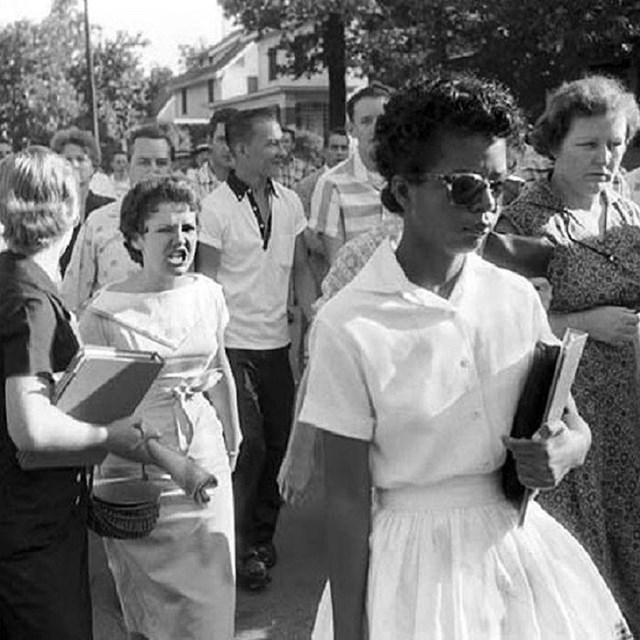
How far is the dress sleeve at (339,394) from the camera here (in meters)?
2.25

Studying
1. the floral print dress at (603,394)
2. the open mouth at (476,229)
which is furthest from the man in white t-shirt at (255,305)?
the open mouth at (476,229)

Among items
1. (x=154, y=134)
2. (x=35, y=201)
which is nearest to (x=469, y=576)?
(x=35, y=201)

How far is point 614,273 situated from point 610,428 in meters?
0.49

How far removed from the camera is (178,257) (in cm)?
425

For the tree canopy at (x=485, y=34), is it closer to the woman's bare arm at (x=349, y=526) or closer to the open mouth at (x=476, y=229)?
the open mouth at (x=476, y=229)

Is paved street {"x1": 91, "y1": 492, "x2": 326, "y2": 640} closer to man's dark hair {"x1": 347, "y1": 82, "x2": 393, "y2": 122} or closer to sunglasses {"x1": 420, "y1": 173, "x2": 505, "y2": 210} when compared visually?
man's dark hair {"x1": 347, "y1": 82, "x2": 393, "y2": 122}

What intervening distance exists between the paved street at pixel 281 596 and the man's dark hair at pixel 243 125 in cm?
194

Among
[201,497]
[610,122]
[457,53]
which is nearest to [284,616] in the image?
[201,497]

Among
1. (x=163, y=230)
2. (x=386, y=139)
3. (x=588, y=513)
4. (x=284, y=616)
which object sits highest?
(x=386, y=139)

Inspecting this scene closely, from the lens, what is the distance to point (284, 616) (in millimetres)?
5047

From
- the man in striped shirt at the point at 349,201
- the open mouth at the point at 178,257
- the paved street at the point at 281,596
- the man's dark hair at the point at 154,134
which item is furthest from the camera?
the man's dark hair at the point at 154,134

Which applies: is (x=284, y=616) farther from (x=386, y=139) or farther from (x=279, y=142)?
(x=386, y=139)

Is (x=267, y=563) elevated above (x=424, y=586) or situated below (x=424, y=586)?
below

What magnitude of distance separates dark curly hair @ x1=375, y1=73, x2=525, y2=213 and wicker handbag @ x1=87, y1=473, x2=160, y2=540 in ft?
6.17
